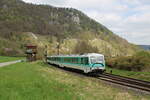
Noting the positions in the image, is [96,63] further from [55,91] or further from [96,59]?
[55,91]

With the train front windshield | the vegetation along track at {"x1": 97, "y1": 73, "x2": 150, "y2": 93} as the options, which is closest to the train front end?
the train front windshield

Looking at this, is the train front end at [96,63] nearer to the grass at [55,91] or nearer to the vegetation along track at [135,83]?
the vegetation along track at [135,83]

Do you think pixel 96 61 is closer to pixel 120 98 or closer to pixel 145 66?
pixel 145 66

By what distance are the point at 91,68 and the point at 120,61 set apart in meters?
10.5

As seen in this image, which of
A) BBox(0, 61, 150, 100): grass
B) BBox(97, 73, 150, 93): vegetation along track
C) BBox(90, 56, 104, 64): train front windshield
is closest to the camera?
BBox(0, 61, 150, 100): grass

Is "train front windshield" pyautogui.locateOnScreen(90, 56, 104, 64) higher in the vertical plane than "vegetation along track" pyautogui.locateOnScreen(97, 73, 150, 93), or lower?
higher

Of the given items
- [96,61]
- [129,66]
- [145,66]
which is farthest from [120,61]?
[96,61]

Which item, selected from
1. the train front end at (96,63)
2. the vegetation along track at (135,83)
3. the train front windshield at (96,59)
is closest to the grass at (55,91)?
the vegetation along track at (135,83)

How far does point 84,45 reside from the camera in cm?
8581

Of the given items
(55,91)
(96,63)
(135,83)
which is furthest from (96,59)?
(55,91)

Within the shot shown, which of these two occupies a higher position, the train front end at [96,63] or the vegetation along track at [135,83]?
the train front end at [96,63]

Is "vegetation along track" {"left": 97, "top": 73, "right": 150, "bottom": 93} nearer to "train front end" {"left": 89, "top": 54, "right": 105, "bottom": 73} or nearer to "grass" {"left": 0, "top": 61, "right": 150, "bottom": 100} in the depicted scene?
"grass" {"left": 0, "top": 61, "right": 150, "bottom": 100}

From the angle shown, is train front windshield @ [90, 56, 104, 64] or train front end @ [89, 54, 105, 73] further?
train front windshield @ [90, 56, 104, 64]

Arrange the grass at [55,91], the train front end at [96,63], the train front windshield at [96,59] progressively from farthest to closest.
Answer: the train front windshield at [96,59] < the train front end at [96,63] < the grass at [55,91]
